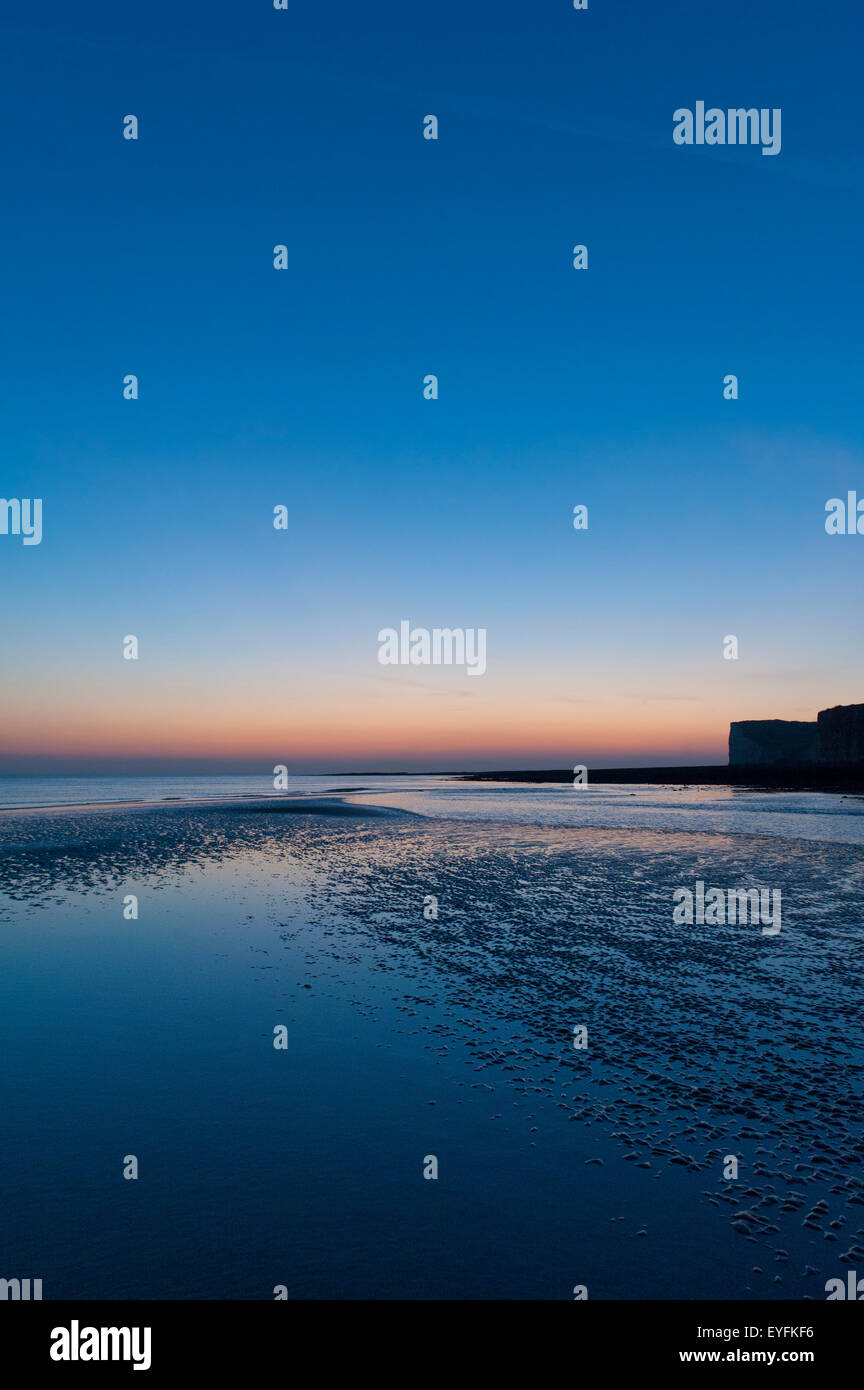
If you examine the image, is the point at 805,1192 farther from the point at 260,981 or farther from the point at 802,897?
the point at 802,897

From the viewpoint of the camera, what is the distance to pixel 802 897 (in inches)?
650

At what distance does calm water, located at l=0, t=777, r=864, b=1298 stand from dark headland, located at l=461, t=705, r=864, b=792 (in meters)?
73.8

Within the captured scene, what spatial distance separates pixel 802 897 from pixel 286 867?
1476 cm

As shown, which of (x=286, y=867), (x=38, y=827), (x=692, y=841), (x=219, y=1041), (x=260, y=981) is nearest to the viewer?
(x=219, y=1041)

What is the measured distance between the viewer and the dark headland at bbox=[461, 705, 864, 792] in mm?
92088

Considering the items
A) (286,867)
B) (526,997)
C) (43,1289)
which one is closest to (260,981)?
(526,997)

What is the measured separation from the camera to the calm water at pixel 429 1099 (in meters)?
4.61

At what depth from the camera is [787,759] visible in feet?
561
